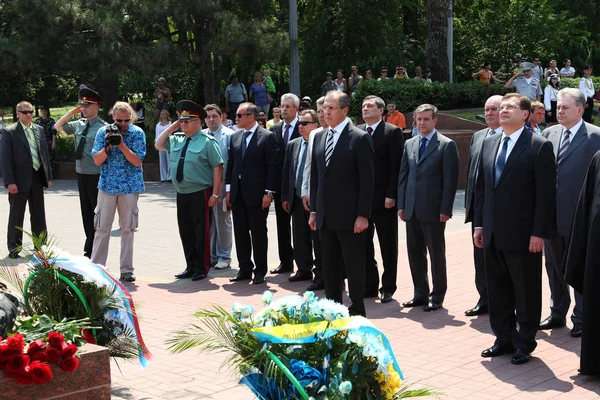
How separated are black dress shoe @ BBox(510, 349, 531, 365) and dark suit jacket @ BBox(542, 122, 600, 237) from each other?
1.33m

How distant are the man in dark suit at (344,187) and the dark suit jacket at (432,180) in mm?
1042

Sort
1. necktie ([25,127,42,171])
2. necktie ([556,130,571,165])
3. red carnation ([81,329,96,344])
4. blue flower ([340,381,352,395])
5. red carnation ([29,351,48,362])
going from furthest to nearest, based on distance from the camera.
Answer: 1. necktie ([25,127,42,171])
2. necktie ([556,130,571,165])
3. red carnation ([81,329,96,344])
4. red carnation ([29,351,48,362])
5. blue flower ([340,381,352,395])

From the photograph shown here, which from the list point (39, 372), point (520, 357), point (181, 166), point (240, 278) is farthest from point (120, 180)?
point (39, 372)

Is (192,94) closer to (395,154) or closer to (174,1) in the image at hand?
(174,1)

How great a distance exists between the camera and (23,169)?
11742 millimetres

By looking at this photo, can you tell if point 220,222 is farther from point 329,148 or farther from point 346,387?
point 346,387

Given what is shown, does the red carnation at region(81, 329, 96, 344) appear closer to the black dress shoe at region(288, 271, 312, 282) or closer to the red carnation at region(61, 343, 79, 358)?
the red carnation at region(61, 343, 79, 358)

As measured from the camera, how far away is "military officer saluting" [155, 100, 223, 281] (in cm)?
1018

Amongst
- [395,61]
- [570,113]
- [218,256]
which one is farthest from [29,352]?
[395,61]

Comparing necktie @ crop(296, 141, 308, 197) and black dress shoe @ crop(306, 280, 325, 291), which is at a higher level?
necktie @ crop(296, 141, 308, 197)

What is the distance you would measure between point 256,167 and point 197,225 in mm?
960

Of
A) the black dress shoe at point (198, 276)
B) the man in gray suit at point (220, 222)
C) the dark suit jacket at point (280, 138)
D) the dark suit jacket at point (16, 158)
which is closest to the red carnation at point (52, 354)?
the black dress shoe at point (198, 276)

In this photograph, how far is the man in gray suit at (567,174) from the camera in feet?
24.4

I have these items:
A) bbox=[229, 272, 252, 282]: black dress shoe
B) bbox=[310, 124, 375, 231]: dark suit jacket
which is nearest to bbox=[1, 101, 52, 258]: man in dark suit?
bbox=[229, 272, 252, 282]: black dress shoe
